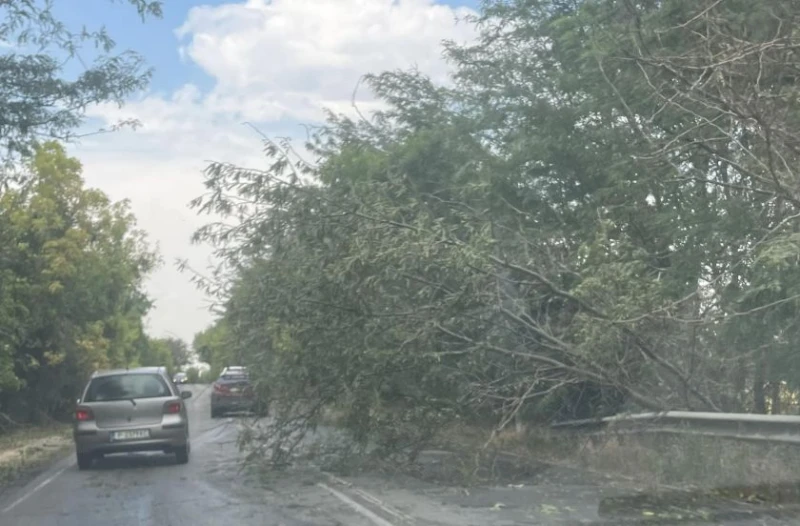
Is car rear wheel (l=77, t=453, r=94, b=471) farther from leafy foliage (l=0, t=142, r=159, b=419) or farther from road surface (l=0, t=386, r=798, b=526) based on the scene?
leafy foliage (l=0, t=142, r=159, b=419)

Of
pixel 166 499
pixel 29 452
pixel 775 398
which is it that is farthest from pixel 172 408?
pixel 775 398

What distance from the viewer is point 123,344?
51000 mm

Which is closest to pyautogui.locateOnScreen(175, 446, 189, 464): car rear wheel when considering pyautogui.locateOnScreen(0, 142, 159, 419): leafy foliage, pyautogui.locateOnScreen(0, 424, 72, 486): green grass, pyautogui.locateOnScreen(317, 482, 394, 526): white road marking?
pyautogui.locateOnScreen(0, 424, 72, 486): green grass

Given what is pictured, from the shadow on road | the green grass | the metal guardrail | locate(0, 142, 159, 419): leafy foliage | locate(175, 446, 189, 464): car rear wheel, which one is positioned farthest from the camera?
locate(0, 142, 159, 419): leafy foliage

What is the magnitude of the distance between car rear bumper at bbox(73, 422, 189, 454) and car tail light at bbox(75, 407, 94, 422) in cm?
17

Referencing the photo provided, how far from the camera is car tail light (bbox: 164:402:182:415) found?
714 inches

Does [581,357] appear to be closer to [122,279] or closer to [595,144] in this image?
[595,144]

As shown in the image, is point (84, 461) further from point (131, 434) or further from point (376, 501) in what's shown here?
point (376, 501)

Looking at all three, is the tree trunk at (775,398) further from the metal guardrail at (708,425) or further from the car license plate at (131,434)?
the car license plate at (131,434)

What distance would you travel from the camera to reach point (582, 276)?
47.8ft

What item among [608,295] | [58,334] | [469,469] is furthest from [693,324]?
[58,334]

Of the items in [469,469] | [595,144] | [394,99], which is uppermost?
[394,99]

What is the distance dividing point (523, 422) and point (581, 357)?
3.49 meters

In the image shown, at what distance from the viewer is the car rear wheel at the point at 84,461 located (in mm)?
18094
